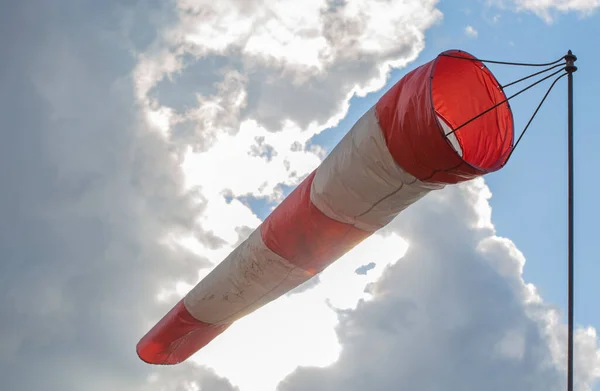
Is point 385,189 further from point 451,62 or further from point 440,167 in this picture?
point 451,62

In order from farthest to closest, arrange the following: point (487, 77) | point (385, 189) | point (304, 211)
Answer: point (304, 211) < point (487, 77) < point (385, 189)

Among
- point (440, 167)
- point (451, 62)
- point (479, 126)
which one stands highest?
point (451, 62)

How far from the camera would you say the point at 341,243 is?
252 inches

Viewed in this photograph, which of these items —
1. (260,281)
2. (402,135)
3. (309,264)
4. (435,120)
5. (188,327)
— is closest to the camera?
(435,120)

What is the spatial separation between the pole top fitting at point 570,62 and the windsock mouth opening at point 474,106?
971 mm

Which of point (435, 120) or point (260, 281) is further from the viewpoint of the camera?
point (260, 281)

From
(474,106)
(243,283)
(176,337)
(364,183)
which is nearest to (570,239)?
(364,183)

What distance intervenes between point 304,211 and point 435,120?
216cm

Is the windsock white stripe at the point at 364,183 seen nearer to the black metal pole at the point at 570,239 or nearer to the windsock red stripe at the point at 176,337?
the black metal pole at the point at 570,239

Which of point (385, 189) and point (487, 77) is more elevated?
point (487, 77)

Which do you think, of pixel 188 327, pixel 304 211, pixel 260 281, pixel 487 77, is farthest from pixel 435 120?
pixel 188 327

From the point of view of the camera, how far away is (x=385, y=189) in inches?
212

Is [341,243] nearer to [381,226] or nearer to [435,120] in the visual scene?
[381,226]

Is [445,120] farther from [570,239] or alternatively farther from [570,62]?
[570,239]
